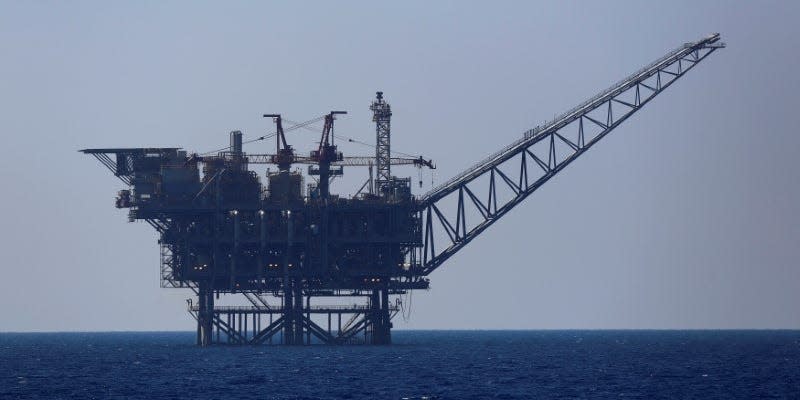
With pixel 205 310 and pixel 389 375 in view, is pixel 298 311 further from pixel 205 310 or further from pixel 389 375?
pixel 389 375

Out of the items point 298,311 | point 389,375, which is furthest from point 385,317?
point 389,375

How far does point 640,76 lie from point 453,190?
62.2ft

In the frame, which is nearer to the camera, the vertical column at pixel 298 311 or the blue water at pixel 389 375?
the blue water at pixel 389 375

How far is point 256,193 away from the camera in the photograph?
13675cm

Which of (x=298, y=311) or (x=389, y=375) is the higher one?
(x=298, y=311)

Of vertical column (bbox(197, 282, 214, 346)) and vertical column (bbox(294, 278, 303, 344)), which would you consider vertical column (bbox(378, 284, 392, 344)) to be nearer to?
vertical column (bbox(294, 278, 303, 344))

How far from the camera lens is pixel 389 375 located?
373 feet

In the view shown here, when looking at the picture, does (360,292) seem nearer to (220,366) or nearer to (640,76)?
(220,366)

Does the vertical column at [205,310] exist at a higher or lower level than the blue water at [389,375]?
higher

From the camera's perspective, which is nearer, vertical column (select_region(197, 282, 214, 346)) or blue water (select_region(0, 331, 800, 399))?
blue water (select_region(0, 331, 800, 399))

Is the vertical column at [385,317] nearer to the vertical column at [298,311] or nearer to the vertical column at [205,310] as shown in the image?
the vertical column at [298,311]

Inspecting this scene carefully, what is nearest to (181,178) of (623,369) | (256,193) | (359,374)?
(256,193)

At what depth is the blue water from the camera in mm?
98688

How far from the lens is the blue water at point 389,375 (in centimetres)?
9869
